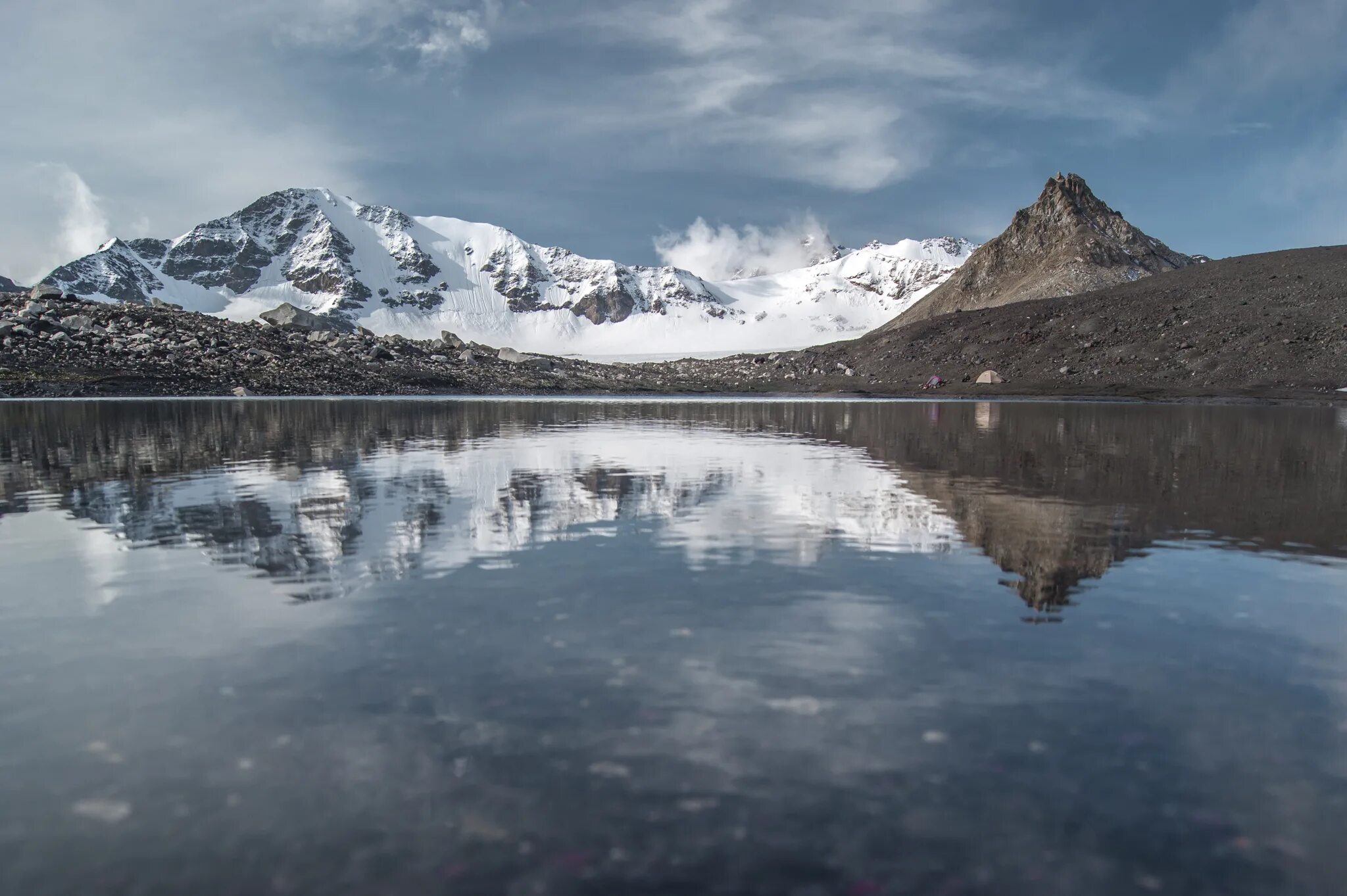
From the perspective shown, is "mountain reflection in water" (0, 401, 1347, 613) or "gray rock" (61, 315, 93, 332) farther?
"gray rock" (61, 315, 93, 332)

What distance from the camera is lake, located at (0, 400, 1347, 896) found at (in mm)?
5531

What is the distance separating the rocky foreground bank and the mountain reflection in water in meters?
73.2

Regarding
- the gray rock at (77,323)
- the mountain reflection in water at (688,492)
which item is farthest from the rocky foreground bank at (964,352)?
the mountain reflection in water at (688,492)

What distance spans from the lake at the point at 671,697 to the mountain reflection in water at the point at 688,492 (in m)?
0.19

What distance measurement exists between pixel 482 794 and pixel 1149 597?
984cm

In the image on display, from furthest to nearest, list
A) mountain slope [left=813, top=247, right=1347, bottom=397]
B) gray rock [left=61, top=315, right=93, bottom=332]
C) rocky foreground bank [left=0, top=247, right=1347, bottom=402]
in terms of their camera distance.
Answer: gray rock [left=61, top=315, right=93, bottom=332] → mountain slope [left=813, top=247, right=1347, bottom=397] → rocky foreground bank [left=0, top=247, right=1347, bottom=402]

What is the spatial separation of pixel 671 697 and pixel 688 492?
1332 cm

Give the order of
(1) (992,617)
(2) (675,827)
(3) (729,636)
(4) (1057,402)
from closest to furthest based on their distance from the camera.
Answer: (2) (675,827) < (3) (729,636) < (1) (992,617) < (4) (1057,402)

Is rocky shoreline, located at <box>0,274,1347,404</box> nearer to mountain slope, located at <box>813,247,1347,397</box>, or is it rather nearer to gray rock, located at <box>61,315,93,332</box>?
gray rock, located at <box>61,315,93,332</box>

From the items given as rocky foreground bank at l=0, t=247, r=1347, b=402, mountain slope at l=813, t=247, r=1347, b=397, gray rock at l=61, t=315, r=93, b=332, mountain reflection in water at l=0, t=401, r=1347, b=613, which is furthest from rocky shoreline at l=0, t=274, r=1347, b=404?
mountain reflection in water at l=0, t=401, r=1347, b=613

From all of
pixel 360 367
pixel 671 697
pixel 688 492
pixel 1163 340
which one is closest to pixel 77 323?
pixel 360 367

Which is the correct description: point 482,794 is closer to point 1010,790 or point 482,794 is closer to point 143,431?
point 1010,790

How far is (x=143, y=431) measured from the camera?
40500 mm

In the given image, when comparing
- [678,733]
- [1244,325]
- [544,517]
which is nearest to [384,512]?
[544,517]
